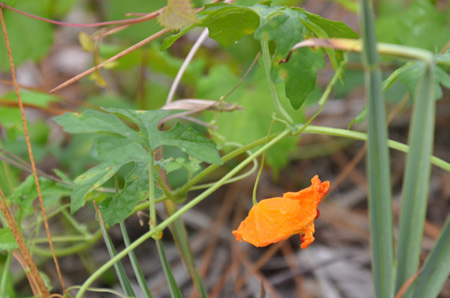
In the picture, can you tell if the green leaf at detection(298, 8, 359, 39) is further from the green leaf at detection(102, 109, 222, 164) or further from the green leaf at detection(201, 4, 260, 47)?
the green leaf at detection(102, 109, 222, 164)

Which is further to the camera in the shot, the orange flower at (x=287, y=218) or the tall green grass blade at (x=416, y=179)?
the orange flower at (x=287, y=218)

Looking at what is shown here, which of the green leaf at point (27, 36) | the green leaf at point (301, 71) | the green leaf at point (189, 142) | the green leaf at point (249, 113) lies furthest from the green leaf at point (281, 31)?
the green leaf at point (27, 36)

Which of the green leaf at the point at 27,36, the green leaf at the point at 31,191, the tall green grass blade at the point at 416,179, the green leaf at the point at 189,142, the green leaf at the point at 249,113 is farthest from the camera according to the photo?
the green leaf at the point at 27,36

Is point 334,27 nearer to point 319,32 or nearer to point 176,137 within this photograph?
point 319,32

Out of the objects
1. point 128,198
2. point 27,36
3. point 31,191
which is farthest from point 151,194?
point 27,36

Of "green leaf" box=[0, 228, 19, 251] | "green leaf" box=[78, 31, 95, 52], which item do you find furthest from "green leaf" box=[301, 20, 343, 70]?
"green leaf" box=[0, 228, 19, 251]

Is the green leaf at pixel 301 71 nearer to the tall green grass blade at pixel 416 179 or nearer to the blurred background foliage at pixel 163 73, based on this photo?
the tall green grass blade at pixel 416 179

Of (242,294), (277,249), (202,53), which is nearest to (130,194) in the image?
(242,294)

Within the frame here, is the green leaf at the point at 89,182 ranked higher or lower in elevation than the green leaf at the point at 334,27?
lower
